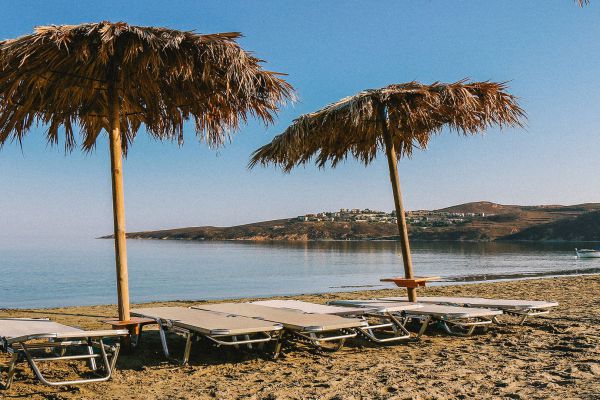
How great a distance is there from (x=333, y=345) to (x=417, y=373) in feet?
4.68

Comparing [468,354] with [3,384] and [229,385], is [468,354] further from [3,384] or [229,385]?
[3,384]

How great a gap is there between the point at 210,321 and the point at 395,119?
386 cm

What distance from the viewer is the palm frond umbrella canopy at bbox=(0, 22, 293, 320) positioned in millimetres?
4805

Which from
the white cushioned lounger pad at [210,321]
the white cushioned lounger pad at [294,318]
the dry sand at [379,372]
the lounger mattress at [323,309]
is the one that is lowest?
the dry sand at [379,372]

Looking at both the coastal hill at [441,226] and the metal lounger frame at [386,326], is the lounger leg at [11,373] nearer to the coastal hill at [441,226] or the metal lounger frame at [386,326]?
the metal lounger frame at [386,326]

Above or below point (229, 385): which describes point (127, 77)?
above

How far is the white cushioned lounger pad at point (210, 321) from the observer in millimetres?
4555

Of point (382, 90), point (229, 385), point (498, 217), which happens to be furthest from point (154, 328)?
point (498, 217)

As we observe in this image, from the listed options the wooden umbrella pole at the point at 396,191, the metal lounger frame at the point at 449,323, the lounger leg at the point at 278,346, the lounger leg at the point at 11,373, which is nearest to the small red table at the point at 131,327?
the lounger leg at the point at 11,373

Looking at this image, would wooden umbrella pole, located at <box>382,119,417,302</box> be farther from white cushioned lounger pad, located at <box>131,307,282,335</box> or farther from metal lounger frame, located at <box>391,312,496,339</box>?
white cushioned lounger pad, located at <box>131,307,282,335</box>

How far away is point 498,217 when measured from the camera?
116938mm

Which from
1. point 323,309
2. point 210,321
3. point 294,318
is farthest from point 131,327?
point 323,309

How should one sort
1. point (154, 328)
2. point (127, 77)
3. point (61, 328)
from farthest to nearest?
point (154, 328)
point (127, 77)
point (61, 328)

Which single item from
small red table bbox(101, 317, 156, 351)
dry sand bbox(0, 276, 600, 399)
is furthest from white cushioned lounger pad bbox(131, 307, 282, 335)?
Result: dry sand bbox(0, 276, 600, 399)
